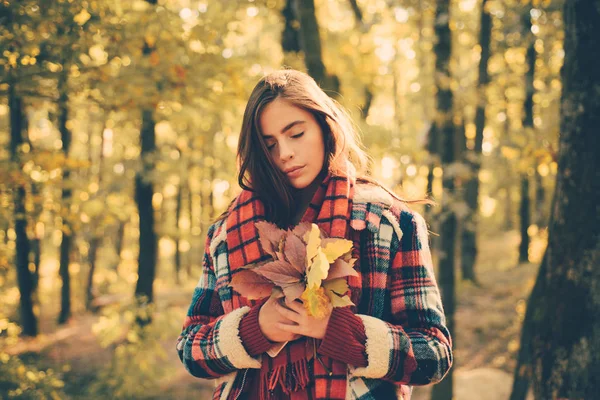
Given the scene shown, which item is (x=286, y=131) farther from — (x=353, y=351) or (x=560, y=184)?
(x=560, y=184)

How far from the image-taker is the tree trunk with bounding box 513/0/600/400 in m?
2.64

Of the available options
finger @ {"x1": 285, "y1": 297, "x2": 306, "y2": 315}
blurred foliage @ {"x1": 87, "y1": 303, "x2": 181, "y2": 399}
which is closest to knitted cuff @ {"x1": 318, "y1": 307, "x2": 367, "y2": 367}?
finger @ {"x1": 285, "y1": 297, "x2": 306, "y2": 315}

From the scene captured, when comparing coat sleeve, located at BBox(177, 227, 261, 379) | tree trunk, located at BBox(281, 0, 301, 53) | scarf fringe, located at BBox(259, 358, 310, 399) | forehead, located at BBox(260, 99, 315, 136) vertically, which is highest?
tree trunk, located at BBox(281, 0, 301, 53)

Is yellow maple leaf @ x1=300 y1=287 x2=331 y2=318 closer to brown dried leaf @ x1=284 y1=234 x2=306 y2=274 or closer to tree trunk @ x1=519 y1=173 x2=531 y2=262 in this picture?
brown dried leaf @ x1=284 y1=234 x2=306 y2=274

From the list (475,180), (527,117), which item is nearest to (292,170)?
(475,180)

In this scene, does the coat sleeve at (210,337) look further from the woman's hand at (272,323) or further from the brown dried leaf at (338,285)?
Answer: the brown dried leaf at (338,285)

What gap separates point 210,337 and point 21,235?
7800 millimetres

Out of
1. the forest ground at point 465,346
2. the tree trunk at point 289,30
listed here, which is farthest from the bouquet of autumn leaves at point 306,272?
the tree trunk at point 289,30

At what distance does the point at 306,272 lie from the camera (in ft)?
4.76

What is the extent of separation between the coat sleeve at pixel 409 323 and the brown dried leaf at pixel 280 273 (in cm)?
36

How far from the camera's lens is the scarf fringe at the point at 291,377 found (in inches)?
67.4

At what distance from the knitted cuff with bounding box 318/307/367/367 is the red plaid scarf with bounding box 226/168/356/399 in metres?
0.09

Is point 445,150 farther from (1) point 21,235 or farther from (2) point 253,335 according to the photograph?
(1) point 21,235

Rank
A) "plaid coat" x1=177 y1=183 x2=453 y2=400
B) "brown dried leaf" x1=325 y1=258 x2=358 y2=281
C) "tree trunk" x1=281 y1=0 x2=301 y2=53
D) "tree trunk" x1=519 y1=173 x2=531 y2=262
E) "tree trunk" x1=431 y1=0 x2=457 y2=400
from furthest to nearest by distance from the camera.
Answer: "tree trunk" x1=519 y1=173 x2=531 y2=262, "tree trunk" x1=281 y1=0 x2=301 y2=53, "tree trunk" x1=431 y1=0 x2=457 y2=400, "plaid coat" x1=177 y1=183 x2=453 y2=400, "brown dried leaf" x1=325 y1=258 x2=358 y2=281
